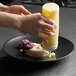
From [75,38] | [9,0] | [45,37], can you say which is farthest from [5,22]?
[9,0]

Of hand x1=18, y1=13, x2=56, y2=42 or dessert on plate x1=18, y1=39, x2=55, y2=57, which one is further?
dessert on plate x1=18, y1=39, x2=55, y2=57

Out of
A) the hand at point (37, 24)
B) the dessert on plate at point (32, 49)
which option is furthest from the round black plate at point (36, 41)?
the hand at point (37, 24)

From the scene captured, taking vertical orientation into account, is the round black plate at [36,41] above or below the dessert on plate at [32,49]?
below

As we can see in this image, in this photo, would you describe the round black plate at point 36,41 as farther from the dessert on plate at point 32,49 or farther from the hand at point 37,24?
the hand at point 37,24

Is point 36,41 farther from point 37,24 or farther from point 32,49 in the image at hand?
point 37,24

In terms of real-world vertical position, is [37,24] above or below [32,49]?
above

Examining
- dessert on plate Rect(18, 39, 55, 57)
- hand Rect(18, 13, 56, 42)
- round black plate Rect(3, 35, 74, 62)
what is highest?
hand Rect(18, 13, 56, 42)

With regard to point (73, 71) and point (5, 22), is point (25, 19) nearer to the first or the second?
point (5, 22)

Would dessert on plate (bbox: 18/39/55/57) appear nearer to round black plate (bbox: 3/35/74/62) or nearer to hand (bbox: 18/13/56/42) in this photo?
round black plate (bbox: 3/35/74/62)

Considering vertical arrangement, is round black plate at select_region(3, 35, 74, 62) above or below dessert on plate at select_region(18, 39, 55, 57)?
below

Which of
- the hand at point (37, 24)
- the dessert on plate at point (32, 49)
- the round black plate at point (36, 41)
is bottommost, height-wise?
the round black plate at point (36, 41)

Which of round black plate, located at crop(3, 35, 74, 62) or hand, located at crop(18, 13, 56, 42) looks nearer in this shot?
hand, located at crop(18, 13, 56, 42)

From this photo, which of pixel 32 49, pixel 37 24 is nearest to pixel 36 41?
pixel 32 49

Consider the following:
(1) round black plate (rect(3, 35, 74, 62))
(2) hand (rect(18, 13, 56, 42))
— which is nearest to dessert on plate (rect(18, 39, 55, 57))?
(1) round black plate (rect(3, 35, 74, 62))
